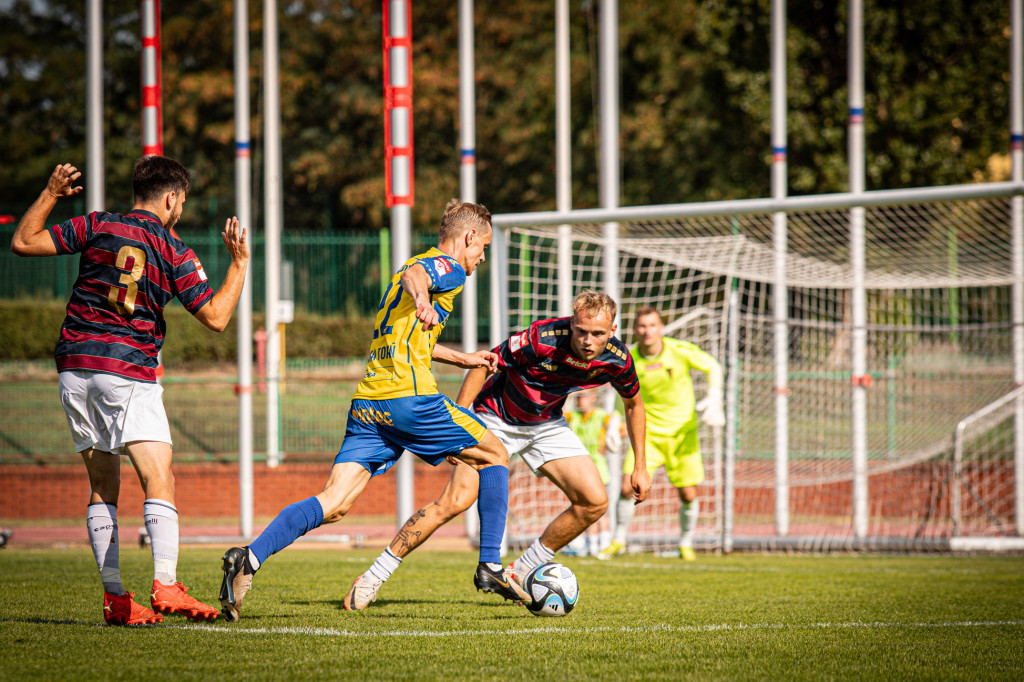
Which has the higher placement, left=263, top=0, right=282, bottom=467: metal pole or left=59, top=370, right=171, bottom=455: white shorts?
left=263, top=0, right=282, bottom=467: metal pole

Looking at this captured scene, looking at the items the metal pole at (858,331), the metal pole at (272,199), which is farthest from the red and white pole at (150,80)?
the metal pole at (858,331)

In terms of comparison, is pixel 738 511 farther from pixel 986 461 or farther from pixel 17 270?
pixel 17 270

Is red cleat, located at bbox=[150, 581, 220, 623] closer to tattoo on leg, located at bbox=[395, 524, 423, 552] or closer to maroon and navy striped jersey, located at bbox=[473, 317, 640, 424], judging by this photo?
tattoo on leg, located at bbox=[395, 524, 423, 552]

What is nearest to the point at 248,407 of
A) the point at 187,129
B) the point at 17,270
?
the point at 17,270

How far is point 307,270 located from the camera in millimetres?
20062

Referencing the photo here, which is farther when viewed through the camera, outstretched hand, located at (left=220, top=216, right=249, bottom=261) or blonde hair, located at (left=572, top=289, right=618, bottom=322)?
blonde hair, located at (left=572, top=289, right=618, bottom=322)

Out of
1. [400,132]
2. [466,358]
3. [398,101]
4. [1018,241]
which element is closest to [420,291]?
[466,358]

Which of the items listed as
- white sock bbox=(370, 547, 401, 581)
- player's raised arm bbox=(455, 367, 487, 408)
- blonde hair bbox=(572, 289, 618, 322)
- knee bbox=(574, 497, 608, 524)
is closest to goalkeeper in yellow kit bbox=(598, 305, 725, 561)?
knee bbox=(574, 497, 608, 524)

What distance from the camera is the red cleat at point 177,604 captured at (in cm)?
444

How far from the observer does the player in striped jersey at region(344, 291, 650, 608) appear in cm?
540

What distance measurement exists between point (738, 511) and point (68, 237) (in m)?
10.0

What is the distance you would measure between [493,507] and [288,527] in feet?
3.70

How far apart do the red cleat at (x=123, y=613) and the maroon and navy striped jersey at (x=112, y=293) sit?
1.04 metres

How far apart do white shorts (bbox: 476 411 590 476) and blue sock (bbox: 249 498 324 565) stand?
1448mm
